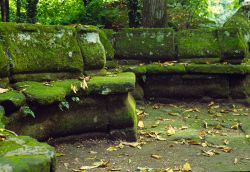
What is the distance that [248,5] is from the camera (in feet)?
29.0

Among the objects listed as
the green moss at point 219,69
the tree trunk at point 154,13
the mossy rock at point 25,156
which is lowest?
the green moss at point 219,69

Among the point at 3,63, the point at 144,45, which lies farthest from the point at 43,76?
the point at 144,45

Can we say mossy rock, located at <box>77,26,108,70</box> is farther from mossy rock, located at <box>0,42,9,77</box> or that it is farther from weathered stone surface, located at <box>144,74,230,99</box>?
weathered stone surface, located at <box>144,74,230,99</box>

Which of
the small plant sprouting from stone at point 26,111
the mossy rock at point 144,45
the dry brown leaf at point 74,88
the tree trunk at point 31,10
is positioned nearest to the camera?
the small plant sprouting from stone at point 26,111

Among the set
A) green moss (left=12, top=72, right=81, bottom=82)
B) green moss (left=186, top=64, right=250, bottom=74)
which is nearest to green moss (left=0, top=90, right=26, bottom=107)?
green moss (left=12, top=72, right=81, bottom=82)

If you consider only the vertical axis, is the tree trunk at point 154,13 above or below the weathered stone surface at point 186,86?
above

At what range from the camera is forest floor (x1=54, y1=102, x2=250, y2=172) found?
3.64 meters

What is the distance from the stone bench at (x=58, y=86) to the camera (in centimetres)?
371

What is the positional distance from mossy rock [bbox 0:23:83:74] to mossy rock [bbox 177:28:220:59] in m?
2.61

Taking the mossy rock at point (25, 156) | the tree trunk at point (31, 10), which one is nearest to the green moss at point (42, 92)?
the mossy rock at point (25, 156)

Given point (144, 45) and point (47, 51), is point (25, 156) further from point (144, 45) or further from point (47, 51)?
point (144, 45)

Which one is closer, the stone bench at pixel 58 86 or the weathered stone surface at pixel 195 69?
the stone bench at pixel 58 86

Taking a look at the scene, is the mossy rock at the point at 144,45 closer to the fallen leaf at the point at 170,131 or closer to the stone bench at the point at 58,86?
the stone bench at the point at 58,86

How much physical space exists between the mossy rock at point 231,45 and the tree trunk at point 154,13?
45.6 inches
